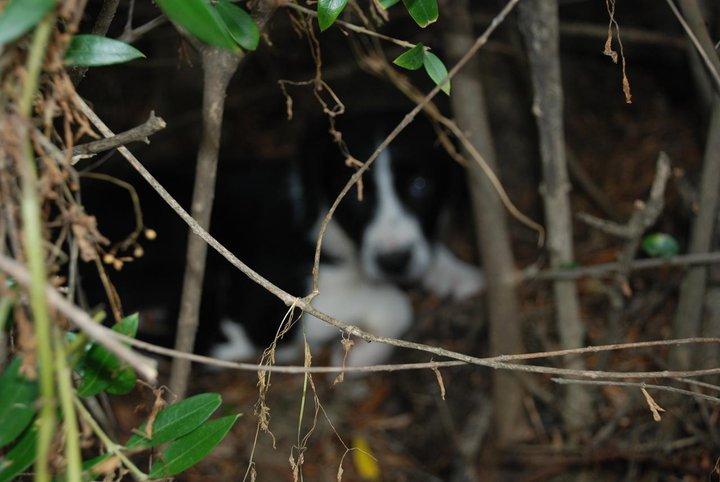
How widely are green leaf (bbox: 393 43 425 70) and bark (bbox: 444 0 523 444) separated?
80 centimetres

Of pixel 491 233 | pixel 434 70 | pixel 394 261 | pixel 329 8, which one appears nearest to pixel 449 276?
pixel 394 261

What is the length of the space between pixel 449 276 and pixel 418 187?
1.30 ft

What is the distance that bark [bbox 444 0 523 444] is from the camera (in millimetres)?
1854

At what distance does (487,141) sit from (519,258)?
84 cm

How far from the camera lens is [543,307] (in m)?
2.28

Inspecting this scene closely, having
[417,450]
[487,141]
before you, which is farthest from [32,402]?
[417,450]

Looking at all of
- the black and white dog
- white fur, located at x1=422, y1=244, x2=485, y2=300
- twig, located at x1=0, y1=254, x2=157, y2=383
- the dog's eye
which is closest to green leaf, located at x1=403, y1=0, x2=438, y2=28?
twig, located at x1=0, y1=254, x2=157, y2=383

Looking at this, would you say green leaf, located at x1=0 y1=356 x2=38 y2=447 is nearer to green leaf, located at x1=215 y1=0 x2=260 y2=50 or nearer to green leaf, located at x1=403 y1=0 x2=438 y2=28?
green leaf, located at x1=215 y1=0 x2=260 y2=50

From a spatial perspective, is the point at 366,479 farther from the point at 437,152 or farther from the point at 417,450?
the point at 437,152

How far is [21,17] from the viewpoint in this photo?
24.5 inches

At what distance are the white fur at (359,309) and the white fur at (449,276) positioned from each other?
120 millimetres

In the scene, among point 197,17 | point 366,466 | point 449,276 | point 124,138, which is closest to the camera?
point 197,17

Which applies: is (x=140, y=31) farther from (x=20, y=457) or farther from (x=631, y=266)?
(x=631, y=266)

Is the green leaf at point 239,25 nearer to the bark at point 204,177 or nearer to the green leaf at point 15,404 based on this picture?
the bark at point 204,177
